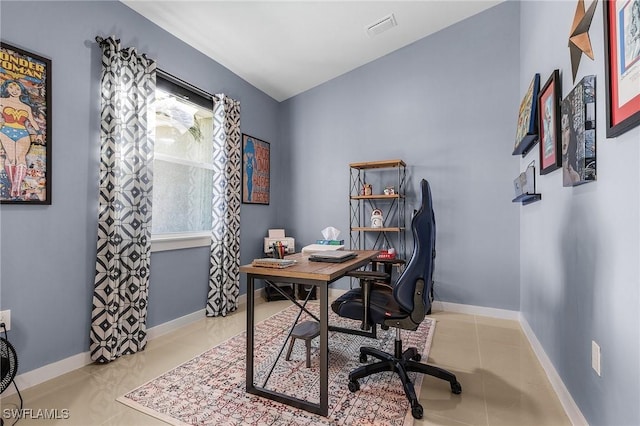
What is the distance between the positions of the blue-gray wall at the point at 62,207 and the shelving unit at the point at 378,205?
2.50 metres

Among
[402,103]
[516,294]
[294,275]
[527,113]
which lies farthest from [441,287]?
[294,275]

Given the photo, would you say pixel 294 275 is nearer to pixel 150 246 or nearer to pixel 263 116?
pixel 150 246

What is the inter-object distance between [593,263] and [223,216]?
2.91 m

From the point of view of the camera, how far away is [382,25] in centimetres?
314

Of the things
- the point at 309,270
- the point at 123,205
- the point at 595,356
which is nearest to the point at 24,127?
the point at 123,205

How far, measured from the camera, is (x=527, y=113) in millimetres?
2439

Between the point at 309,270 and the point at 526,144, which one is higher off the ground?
the point at 526,144

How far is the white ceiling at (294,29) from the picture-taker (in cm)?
259

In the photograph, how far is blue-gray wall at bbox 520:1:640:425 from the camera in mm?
1073

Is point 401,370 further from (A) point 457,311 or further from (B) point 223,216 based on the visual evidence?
(B) point 223,216

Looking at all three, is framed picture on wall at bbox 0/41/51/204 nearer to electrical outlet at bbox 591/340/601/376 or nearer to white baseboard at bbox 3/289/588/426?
white baseboard at bbox 3/289/588/426

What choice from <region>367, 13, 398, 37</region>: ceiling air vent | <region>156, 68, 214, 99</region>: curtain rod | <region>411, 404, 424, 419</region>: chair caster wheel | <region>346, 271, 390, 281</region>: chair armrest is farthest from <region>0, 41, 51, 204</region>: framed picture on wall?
<region>367, 13, 398, 37</region>: ceiling air vent

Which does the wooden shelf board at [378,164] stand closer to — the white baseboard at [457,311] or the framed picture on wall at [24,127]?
the white baseboard at [457,311]

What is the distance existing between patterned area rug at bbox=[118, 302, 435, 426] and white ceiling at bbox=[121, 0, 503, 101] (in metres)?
2.73
